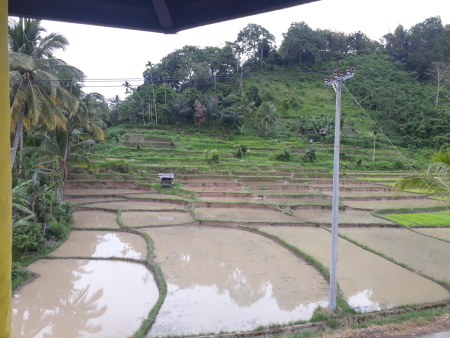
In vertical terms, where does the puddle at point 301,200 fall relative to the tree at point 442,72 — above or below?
below

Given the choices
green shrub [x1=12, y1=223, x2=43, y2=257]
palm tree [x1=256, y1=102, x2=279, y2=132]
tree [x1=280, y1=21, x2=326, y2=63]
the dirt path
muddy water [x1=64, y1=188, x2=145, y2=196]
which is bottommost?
the dirt path

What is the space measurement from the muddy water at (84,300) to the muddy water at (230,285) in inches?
27.6

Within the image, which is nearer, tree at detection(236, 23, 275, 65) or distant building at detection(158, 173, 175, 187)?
distant building at detection(158, 173, 175, 187)

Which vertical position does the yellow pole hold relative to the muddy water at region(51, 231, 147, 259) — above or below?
above

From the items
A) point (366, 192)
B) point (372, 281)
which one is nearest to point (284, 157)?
point (366, 192)

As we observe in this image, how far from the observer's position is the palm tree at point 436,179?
8.88 m

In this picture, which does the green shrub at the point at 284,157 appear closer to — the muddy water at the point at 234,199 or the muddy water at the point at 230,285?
the muddy water at the point at 234,199

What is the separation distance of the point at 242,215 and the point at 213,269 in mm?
7508

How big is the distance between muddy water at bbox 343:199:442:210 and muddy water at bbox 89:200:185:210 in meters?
11.0

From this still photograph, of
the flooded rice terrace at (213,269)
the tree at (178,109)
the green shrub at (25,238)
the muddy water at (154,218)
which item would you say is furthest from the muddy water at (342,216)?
the tree at (178,109)

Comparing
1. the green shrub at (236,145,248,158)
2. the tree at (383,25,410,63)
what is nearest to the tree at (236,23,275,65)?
the tree at (383,25,410,63)

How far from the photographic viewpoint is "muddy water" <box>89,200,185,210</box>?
18562 mm

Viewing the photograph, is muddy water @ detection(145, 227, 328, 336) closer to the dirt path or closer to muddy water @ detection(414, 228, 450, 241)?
the dirt path

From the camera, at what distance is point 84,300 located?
8234 millimetres
